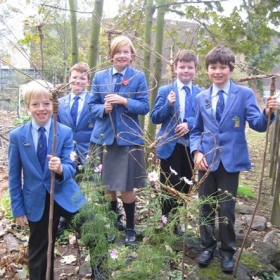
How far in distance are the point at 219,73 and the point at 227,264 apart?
1529 millimetres

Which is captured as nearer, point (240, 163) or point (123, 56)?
point (240, 163)

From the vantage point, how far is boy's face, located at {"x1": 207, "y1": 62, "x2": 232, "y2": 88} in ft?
9.95

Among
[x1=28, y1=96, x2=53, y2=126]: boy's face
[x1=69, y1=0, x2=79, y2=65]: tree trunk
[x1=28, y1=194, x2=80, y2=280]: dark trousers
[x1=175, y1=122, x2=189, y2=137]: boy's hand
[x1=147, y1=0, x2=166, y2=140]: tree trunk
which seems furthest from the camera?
[x1=147, y1=0, x2=166, y2=140]: tree trunk

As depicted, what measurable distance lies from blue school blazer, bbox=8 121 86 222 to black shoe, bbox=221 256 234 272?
126 cm

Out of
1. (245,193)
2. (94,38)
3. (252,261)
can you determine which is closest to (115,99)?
(252,261)

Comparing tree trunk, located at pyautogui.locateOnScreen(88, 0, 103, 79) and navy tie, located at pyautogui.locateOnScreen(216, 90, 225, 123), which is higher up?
tree trunk, located at pyautogui.locateOnScreen(88, 0, 103, 79)

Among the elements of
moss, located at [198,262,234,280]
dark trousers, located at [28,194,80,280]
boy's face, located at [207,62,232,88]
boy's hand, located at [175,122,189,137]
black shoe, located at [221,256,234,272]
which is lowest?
moss, located at [198,262,234,280]

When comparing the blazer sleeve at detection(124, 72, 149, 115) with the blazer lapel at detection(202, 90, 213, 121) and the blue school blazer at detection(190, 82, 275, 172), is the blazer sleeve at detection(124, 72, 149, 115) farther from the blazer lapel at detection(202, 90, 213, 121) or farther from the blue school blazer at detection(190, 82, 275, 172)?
the blue school blazer at detection(190, 82, 275, 172)

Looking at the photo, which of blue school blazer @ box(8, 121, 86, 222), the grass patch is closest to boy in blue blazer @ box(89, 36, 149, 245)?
blue school blazer @ box(8, 121, 86, 222)

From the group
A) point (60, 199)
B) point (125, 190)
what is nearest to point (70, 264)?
point (125, 190)

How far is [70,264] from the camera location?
12.0 feet

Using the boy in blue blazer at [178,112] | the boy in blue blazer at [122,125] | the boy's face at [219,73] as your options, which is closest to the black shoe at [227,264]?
the boy in blue blazer at [178,112]

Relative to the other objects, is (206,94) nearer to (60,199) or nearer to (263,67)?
(60,199)

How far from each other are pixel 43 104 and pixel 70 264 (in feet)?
5.64
